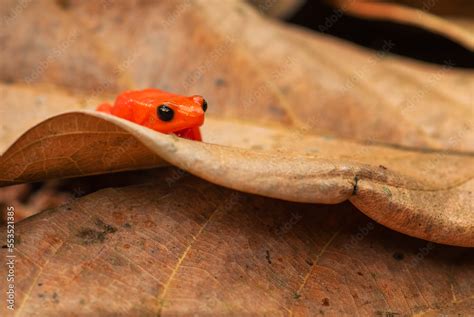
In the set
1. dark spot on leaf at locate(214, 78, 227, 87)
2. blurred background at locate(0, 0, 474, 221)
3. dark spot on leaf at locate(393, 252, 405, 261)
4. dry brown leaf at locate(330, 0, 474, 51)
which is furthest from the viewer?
blurred background at locate(0, 0, 474, 221)

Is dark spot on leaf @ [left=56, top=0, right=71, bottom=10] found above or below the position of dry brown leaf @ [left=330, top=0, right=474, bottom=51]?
above

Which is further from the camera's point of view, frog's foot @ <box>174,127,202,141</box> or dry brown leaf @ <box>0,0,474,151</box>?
dry brown leaf @ <box>0,0,474,151</box>

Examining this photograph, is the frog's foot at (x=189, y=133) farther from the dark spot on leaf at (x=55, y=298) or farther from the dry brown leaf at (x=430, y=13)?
the dry brown leaf at (x=430, y=13)

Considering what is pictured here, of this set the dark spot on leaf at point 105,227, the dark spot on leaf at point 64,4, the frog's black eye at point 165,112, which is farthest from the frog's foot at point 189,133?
the dark spot on leaf at point 64,4

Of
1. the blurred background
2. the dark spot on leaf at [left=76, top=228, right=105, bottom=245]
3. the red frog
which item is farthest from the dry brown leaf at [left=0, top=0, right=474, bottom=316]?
the blurred background

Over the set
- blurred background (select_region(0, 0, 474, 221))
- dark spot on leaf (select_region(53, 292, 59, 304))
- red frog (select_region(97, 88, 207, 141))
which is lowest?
blurred background (select_region(0, 0, 474, 221))

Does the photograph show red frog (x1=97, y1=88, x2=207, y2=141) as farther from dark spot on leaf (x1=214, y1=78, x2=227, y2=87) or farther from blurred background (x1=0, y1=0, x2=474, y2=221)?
blurred background (x1=0, y1=0, x2=474, y2=221)

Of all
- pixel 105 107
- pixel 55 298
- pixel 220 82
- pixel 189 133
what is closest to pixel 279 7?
pixel 220 82
